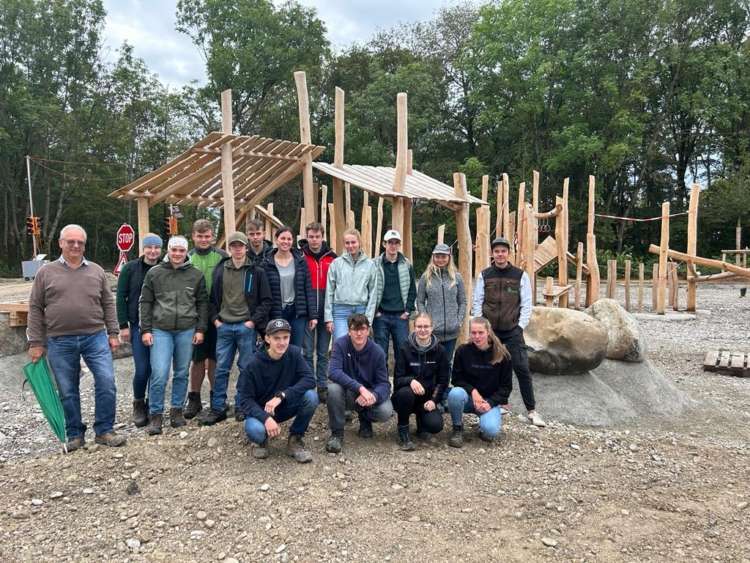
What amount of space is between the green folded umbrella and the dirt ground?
270 mm

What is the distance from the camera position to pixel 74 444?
4246mm

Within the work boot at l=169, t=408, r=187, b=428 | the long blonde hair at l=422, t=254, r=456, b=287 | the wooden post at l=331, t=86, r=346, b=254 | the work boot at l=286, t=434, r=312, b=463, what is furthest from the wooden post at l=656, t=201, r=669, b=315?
the work boot at l=169, t=408, r=187, b=428

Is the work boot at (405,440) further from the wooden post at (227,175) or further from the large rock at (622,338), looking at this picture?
the large rock at (622,338)

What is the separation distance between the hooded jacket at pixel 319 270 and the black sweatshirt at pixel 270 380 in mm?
912

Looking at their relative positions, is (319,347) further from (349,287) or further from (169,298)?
(169,298)

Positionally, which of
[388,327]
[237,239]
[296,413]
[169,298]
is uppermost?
[237,239]

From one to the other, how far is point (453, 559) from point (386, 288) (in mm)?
2534

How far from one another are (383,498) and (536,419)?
2.06 m

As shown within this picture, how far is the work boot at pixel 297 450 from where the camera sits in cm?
400

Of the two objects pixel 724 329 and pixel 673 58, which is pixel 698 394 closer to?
pixel 724 329

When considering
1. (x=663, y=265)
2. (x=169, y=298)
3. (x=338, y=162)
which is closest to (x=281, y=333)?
(x=169, y=298)

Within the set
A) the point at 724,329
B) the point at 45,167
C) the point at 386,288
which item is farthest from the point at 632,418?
the point at 45,167

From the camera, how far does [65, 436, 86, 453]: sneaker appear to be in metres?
4.22

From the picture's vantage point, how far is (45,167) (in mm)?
27609
